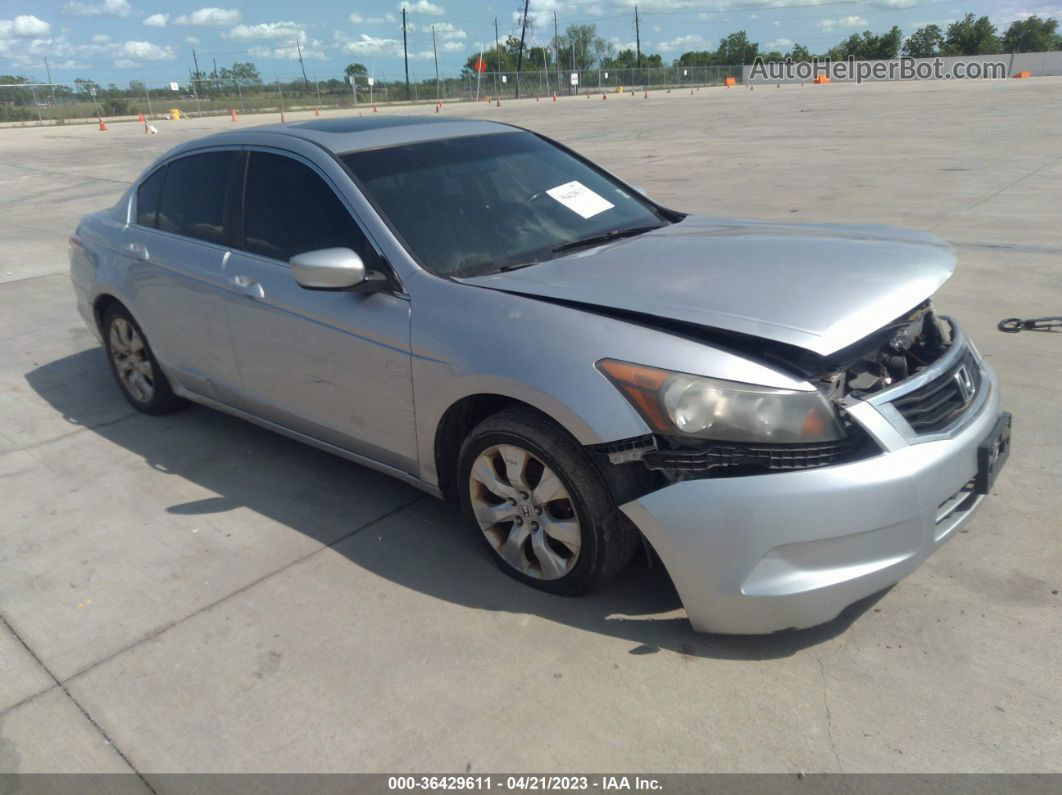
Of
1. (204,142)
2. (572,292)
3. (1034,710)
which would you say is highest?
(204,142)

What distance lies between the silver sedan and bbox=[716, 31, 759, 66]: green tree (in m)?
113

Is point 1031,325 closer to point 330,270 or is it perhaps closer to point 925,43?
point 330,270

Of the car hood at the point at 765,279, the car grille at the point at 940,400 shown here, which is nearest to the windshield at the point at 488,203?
the car hood at the point at 765,279

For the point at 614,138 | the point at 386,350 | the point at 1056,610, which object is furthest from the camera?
the point at 614,138

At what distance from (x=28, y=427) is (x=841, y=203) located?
8892 mm

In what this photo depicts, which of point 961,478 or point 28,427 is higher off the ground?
point 961,478

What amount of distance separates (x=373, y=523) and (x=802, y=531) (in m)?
2.00

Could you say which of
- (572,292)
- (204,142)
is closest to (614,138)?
(204,142)

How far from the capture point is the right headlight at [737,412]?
2.55 m

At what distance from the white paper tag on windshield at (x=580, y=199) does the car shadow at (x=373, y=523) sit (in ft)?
4.89

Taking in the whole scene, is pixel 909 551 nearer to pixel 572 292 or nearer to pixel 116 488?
pixel 572 292

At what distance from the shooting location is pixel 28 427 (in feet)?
17.0

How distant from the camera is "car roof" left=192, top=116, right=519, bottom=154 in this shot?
3.87 m

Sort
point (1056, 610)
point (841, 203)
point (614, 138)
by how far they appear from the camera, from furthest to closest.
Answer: point (614, 138), point (841, 203), point (1056, 610)
